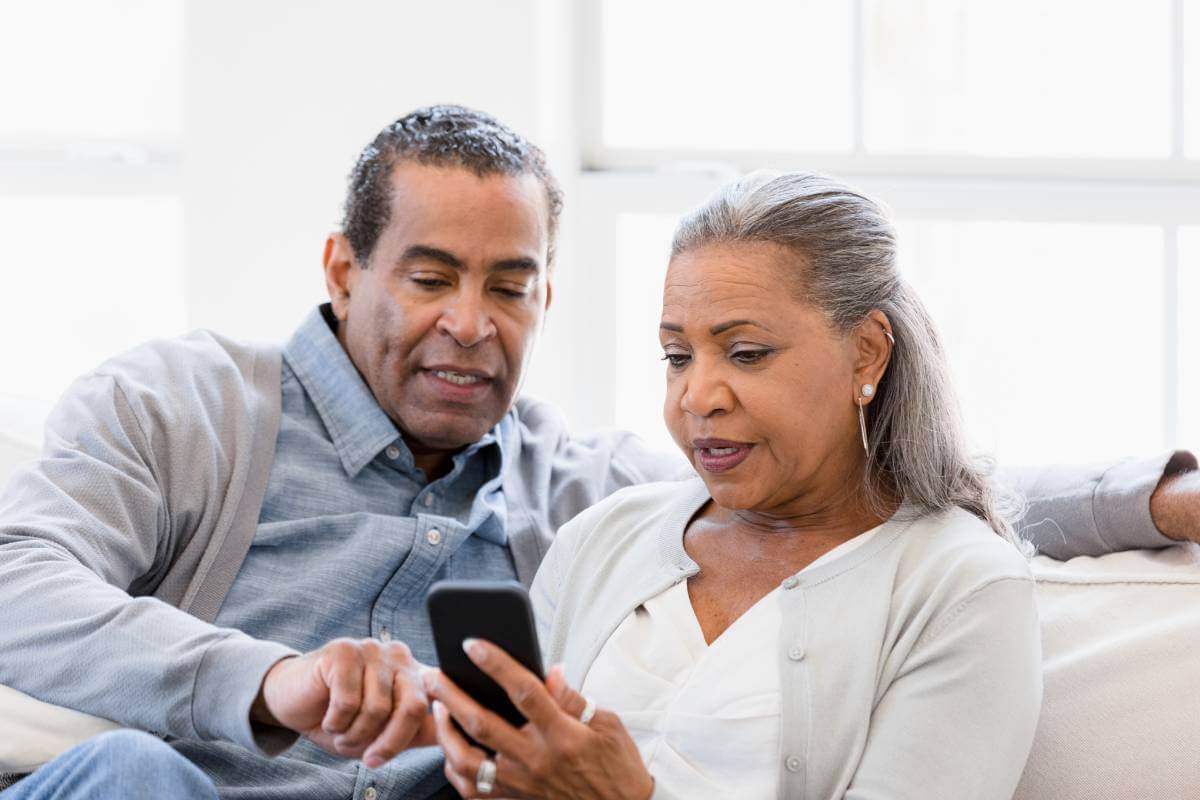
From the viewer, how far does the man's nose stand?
2010mm

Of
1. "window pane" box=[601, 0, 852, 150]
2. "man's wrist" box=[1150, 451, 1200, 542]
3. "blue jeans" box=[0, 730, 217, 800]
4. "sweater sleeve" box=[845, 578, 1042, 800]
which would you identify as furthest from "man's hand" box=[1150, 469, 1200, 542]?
"window pane" box=[601, 0, 852, 150]

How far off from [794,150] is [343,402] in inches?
49.8

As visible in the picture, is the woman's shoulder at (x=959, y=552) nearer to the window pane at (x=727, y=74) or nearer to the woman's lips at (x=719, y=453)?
the woman's lips at (x=719, y=453)

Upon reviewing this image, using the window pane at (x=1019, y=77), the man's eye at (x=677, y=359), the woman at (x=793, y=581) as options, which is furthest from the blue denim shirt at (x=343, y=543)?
the window pane at (x=1019, y=77)

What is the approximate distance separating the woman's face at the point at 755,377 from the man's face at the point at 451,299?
1.44 feet

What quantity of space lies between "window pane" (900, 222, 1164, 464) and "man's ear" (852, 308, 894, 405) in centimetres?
114

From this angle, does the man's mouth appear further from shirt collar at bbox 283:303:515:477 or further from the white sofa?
the white sofa

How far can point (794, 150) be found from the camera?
2.92 metres

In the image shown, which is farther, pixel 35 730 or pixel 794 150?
pixel 794 150

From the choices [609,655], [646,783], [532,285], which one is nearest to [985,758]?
[646,783]

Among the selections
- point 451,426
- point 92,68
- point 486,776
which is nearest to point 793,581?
point 486,776

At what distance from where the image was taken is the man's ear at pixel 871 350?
166 centimetres

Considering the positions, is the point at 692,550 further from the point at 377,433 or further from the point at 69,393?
the point at 69,393

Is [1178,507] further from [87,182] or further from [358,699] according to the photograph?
[87,182]
